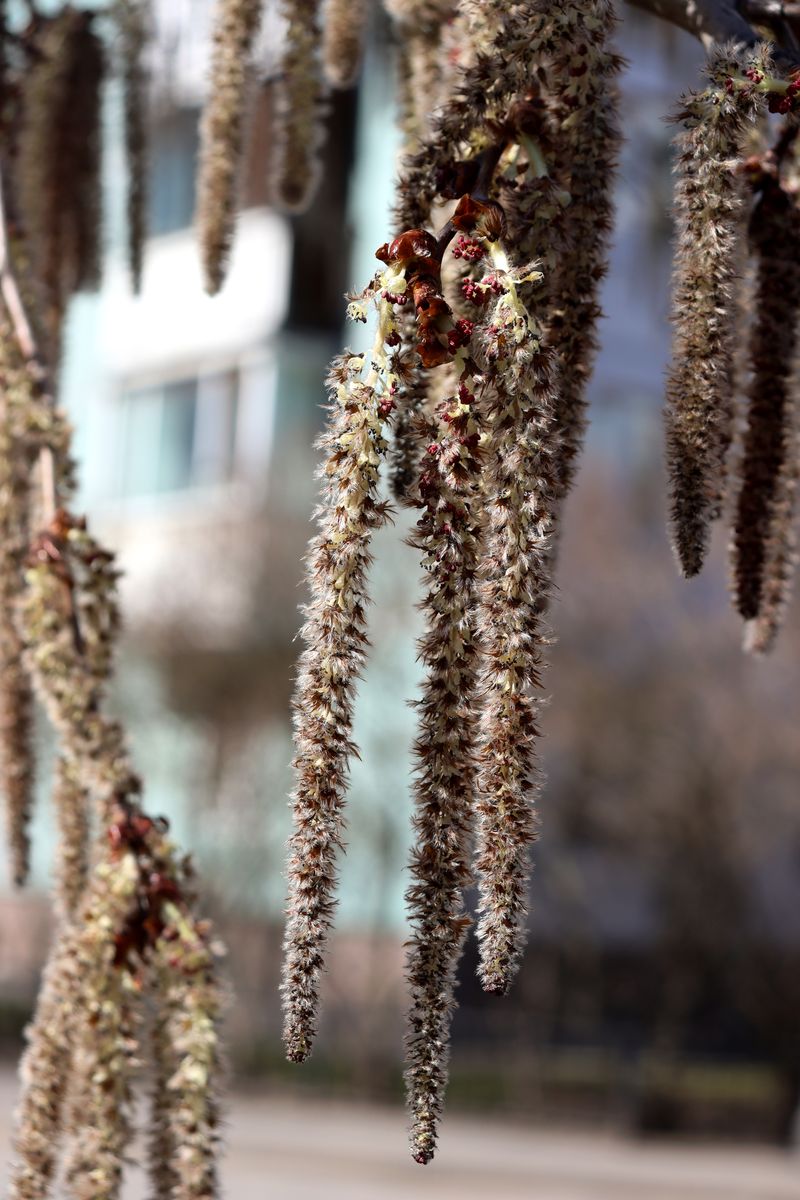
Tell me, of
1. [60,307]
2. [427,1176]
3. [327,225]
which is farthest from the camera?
[327,225]

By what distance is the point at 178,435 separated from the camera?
81.4 ft

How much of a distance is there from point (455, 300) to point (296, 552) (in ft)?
70.1

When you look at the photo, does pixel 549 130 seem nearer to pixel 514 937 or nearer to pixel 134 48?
pixel 514 937

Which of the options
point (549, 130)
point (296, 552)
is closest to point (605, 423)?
point (296, 552)

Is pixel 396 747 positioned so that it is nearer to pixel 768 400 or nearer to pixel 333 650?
pixel 768 400

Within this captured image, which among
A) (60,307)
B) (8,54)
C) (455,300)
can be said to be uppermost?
(8,54)

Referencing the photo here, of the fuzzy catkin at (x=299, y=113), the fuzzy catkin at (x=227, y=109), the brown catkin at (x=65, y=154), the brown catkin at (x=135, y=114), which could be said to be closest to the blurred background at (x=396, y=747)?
the brown catkin at (x=135, y=114)

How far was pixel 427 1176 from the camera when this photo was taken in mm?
18344

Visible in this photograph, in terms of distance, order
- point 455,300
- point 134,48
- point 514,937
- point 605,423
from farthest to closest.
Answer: point 605,423, point 134,48, point 455,300, point 514,937

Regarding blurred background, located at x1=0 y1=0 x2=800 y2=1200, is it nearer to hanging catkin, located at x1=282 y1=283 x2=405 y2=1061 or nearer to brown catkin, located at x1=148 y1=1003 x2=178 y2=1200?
brown catkin, located at x1=148 y1=1003 x2=178 y2=1200

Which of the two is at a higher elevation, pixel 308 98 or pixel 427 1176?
pixel 308 98

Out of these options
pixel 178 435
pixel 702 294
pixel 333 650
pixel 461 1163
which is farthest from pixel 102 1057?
pixel 178 435

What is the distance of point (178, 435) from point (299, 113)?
22.3 m

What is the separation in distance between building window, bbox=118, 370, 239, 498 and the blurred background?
42 millimetres
